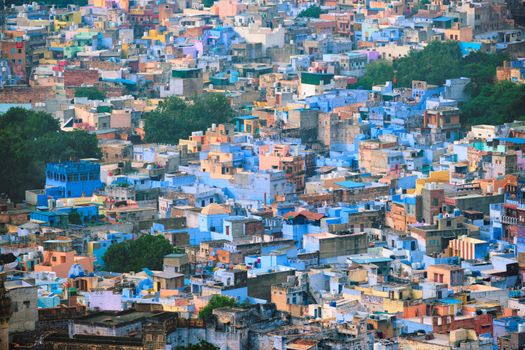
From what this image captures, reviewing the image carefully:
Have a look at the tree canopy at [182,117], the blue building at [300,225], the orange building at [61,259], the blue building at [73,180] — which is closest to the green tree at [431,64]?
the tree canopy at [182,117]

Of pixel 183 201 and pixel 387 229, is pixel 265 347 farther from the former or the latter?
pixel 183 201

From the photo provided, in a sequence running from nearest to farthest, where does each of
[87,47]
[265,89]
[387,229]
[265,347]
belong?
1. [265,347]
2. [387,229]
3. [265,89]
4. [87,47]

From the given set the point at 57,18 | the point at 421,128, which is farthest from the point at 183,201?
the point at 57,18

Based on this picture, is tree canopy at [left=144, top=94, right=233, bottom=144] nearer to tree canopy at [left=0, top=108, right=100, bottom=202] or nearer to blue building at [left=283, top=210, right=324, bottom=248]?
tree canopy at [left=0, top=108, right=100, bottom=202]

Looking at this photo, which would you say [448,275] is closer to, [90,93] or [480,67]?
[90,93]

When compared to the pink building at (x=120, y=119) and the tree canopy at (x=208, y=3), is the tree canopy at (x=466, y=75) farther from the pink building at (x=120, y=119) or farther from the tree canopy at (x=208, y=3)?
the tree canopy at (x=208, y=3)

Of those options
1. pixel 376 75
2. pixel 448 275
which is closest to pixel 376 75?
pixel 376 75

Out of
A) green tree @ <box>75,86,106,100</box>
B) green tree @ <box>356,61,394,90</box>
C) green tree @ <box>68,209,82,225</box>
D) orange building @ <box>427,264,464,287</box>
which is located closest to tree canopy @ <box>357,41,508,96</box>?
green tree @ <box>356,61,394,90</box>
